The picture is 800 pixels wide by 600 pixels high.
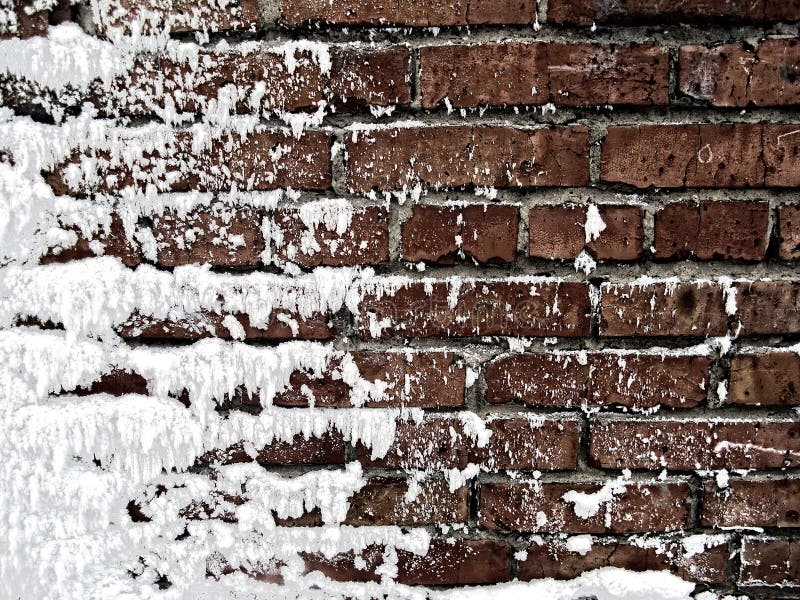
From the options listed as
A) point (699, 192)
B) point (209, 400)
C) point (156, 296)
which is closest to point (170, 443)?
point (209, 400)

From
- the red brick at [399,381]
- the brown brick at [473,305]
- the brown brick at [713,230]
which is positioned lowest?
the red brick at [399,381]

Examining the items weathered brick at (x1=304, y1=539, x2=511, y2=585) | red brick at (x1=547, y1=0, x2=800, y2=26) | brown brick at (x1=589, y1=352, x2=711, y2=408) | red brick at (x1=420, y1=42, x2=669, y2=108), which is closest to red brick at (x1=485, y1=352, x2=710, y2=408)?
brown brick at (x1=589, y1=352, x2=711, y2=408)

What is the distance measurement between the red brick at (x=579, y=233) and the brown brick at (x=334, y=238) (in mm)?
241

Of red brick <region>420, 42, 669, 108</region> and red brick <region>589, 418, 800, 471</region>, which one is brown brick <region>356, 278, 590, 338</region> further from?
red brick <region>420, 42, 669, 108</region>

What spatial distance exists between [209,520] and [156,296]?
379 mm

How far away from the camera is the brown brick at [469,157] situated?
2.40 ft

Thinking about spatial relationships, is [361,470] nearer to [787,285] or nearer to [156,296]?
[156,296]

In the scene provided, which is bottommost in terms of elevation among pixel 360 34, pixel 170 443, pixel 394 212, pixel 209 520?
pixel 209 520

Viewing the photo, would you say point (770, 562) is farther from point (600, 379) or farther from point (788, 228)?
point (788, 228)

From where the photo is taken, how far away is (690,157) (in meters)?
0.73

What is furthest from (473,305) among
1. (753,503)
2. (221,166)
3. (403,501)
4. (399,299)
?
(753,503)

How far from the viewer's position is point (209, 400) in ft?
2.51

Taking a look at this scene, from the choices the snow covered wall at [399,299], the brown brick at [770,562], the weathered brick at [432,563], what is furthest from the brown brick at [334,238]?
the brown brick at [770,562]

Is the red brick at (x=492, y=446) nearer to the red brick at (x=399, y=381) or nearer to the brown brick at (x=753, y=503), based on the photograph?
the red brick at (x=399, y=381)
